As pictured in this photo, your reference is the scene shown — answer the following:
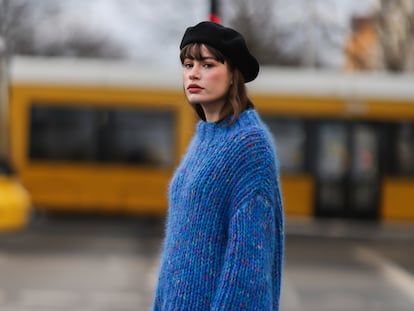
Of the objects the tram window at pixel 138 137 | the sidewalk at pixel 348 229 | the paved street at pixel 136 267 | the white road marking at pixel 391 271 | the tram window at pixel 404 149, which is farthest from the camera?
the tram window at pixel 404 149

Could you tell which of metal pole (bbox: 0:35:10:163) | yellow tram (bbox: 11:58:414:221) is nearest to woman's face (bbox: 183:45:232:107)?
metal pole (bbox: 0:35:10:163)

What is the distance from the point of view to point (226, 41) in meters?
2.35

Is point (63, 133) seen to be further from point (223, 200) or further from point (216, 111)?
point (223, 200)

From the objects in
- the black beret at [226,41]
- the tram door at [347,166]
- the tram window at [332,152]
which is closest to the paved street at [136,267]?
the tram door at [347,166]

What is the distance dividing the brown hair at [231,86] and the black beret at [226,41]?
0.04 ft

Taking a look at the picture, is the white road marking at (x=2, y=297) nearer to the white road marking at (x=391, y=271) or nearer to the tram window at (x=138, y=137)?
the white road marking at (x=391, y=271)

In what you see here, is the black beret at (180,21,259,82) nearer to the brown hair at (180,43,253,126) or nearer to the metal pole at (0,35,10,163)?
the brown hair at (180,43,253,126)

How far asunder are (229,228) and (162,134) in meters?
15.4

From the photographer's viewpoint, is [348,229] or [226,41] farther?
[348,229]

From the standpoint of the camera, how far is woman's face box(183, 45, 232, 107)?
2.37 m

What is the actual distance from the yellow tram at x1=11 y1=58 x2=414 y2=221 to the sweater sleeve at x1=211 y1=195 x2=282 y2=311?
14964 mm

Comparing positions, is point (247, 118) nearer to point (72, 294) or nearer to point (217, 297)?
point (217, 297)

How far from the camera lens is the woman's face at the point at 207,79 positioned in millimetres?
2367

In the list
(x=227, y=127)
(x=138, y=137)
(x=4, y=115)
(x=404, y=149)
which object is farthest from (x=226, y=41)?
(x=404, y=149)
